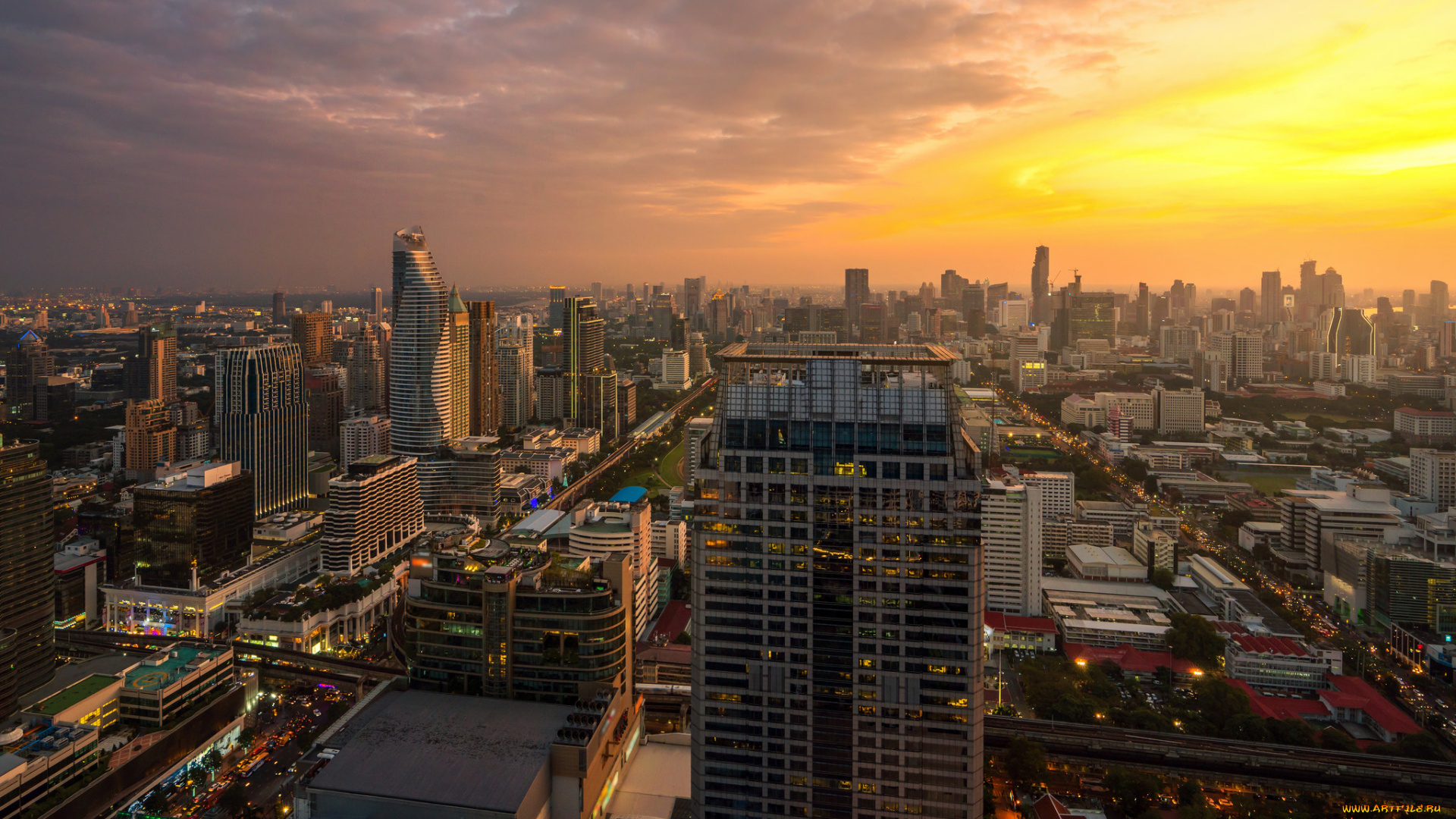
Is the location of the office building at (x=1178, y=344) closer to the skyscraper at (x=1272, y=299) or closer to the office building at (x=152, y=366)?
the skyscraper at (x=1272, y=299)

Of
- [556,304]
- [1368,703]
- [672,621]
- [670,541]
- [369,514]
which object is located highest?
[556,304]

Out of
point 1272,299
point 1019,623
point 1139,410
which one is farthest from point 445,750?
point 1272,299

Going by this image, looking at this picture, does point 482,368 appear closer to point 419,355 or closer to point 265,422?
point 419,355

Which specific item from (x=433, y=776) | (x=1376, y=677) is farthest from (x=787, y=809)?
(x=1376, y=677)

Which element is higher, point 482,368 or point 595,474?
point 482,368

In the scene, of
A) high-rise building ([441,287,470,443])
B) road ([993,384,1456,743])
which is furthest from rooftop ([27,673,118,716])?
road ([993,384,1456,743])

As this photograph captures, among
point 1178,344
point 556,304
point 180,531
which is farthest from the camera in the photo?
point 556,304
